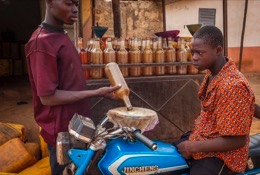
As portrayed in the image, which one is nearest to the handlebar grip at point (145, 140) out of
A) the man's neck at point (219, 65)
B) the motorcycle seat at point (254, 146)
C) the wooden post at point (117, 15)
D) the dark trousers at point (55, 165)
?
the man's neck at point (219, 65)

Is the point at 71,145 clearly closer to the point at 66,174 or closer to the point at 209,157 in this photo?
the point at 66,174

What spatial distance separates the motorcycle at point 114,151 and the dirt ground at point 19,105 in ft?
9.80

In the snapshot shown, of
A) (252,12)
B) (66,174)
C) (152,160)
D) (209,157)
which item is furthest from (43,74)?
(252,12)

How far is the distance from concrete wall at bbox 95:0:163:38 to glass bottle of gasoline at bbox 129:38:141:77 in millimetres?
11757

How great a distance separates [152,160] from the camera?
5.44 ft

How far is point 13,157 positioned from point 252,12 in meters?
10.6

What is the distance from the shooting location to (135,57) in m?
3.62

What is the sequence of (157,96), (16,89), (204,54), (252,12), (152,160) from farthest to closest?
(252,12)
(16,89)
(157,96)
(204,54)
(152,160)

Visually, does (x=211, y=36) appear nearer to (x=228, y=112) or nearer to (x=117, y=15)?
(x=228, y=112)

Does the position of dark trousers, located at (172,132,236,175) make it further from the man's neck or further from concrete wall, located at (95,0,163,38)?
concrete wall, located at (95,0,163,38)

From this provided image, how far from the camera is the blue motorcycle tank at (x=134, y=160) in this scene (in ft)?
5.24

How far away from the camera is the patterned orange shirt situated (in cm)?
159

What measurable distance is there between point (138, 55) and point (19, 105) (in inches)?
132

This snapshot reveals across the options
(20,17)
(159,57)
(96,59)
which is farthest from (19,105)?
(20,17)
